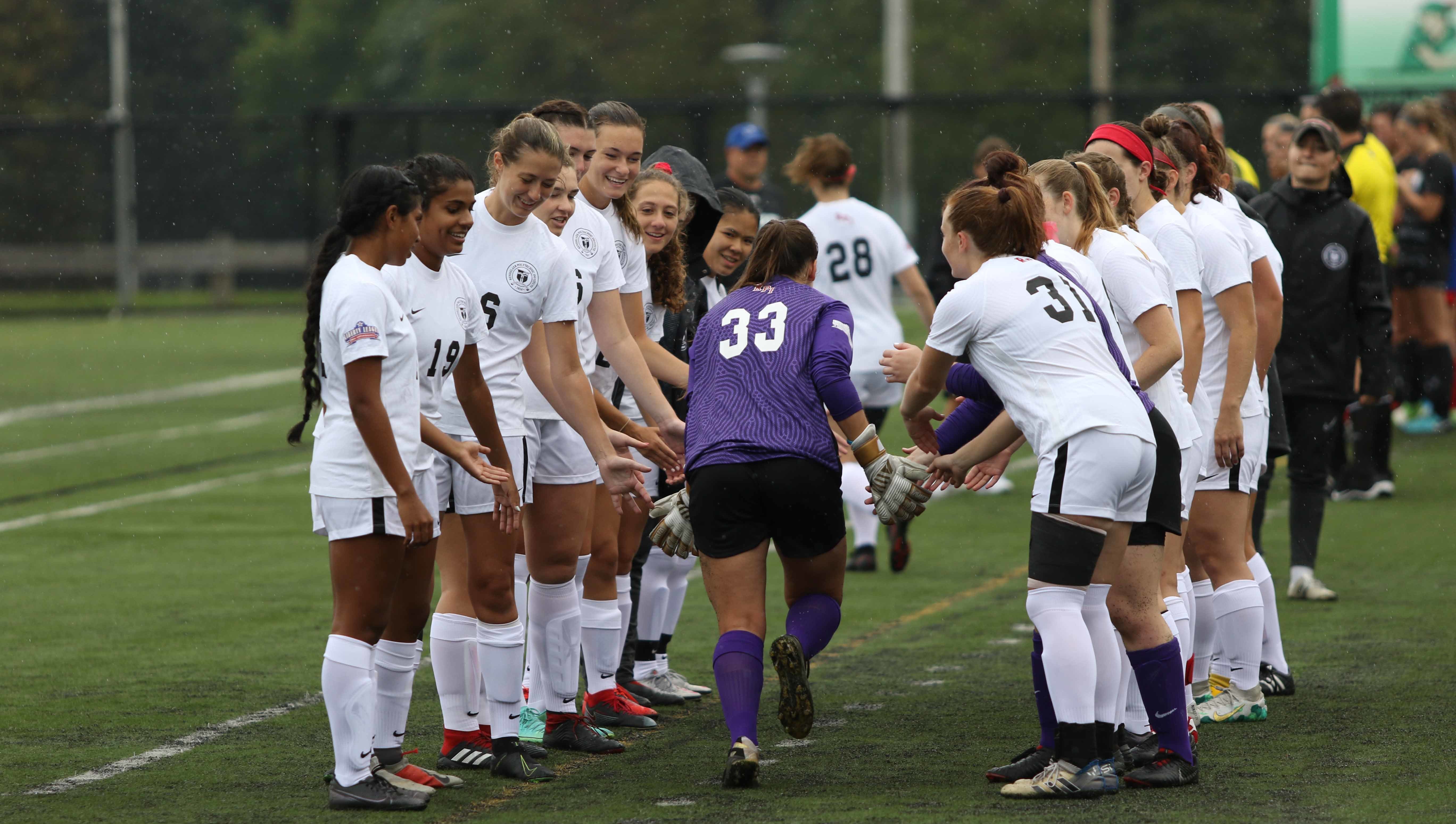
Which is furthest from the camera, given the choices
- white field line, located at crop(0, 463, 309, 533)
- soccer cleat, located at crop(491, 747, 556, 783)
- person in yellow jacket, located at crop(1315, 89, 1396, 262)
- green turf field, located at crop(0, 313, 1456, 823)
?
person in yellow jacket, located at crop(1315, 89, 1396, 262)

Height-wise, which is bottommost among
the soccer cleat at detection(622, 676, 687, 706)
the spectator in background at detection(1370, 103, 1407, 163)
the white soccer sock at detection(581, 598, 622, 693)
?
the soccer cleat at detection(622, 676, 687, 706)

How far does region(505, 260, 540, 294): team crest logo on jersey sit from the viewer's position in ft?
17.8

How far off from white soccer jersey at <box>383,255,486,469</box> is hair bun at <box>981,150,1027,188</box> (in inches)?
64.1

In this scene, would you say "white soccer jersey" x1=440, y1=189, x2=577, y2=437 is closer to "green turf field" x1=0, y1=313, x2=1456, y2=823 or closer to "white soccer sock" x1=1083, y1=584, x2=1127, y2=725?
"green turf field" x1=0, y1=313, x2=1456, y2=823

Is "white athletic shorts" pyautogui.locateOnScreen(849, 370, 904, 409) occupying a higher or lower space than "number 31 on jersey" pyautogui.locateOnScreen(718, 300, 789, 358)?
lower

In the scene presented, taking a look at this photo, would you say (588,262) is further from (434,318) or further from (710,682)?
(710,682)

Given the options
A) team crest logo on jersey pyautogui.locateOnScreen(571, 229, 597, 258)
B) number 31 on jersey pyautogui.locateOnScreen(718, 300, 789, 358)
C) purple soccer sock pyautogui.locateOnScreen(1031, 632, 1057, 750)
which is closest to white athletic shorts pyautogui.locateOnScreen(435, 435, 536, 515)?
number 31 on jersey pyautogui.locateOnScreen(718, 300, 789, 358)

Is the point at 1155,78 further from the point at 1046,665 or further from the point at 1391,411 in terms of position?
the point at 1046,665

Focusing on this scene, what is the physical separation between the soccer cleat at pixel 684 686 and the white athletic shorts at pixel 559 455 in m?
1.28

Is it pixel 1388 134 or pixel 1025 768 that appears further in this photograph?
pixel 1388 134

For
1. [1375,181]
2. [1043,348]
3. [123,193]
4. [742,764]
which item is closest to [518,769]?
[742,764]

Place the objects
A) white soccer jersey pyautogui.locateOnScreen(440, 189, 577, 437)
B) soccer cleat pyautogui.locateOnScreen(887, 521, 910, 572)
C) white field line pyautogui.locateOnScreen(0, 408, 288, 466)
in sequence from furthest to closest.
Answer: white field line pyautogui.locateOnScreen(0, 408, 288, 466)
soccer cleat pyautogui.locateOnScreen(887, 521, 910, 572)
white soccer jersey pyautogui.locateOnScreen(440, 189, 577, 437)

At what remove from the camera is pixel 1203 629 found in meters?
6.03

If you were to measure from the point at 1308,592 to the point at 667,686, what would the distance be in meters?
3.49
